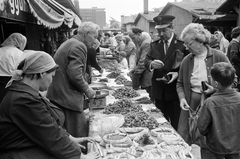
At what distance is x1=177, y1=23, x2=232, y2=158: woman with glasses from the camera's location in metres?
2.76

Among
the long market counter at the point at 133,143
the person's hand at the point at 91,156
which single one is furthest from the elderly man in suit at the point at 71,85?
the person's hand at the point at 91,156

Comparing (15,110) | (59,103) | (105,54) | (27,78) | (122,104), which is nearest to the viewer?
(15,110)

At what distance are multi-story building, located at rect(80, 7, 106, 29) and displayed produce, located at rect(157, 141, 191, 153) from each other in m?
37.9

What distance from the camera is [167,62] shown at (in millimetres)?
3570

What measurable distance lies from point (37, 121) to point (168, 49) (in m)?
2.51

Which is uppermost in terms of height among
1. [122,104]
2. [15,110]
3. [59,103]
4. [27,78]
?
[27,78]

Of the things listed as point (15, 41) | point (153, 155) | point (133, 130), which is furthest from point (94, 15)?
point (153, 155)

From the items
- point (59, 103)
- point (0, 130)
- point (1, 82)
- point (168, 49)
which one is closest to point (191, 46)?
point (168, 49)

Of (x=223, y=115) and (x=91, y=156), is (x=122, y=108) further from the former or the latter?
(x=223, y=115)

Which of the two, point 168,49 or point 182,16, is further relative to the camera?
point 182,16

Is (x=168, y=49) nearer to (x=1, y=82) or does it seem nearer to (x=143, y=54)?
(x=143, y=54)

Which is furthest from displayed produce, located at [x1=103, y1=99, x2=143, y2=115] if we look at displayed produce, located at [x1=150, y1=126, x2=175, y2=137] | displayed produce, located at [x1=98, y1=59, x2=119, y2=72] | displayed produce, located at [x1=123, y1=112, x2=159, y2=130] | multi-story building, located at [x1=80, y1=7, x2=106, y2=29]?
multi-story building, located at [x1=80, y1=7, x2=106, y2=29]

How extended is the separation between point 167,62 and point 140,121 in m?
1.14

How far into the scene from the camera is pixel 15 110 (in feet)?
4.82
